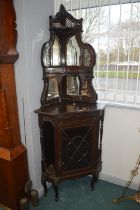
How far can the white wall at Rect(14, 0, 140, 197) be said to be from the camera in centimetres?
161

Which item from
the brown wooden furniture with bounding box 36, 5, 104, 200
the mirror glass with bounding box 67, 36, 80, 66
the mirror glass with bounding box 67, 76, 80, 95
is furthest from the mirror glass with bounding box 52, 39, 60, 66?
the mirror glass with bounding box 67, 76, 80, 95

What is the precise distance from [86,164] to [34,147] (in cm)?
56

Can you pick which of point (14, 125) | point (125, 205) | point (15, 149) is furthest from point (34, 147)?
point (125, 205)

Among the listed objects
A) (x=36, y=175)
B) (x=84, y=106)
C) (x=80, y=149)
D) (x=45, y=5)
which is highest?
(x=45, y=5)

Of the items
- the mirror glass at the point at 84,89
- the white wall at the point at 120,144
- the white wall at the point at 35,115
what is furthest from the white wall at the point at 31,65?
the white wall at the point at 120,144

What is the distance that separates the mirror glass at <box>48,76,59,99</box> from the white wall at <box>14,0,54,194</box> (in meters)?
0.11

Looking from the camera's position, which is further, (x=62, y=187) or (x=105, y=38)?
(x=62, y=187)

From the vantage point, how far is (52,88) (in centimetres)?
198

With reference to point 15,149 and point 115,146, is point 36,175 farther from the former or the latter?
point 115,146

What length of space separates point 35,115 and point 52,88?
343 millimetres

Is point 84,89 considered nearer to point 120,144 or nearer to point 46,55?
point 46,55

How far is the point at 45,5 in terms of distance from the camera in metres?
1.76

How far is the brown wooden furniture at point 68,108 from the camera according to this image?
1734 millimetres

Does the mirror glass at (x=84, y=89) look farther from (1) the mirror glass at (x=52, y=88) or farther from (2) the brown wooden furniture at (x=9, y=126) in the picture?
(2) the brown wooden furniture at (x=9, y=126)
